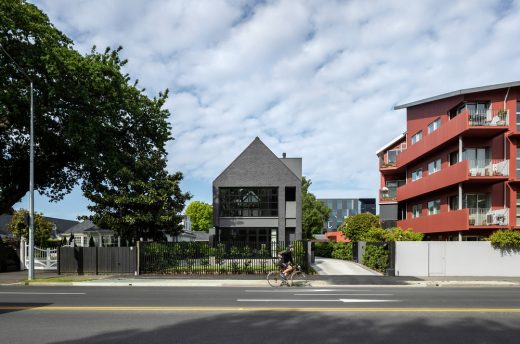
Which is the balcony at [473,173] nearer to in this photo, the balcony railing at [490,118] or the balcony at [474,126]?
the balcony at [474,126]

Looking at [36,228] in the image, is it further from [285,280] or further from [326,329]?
[326,329]

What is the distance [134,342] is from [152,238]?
21.0m

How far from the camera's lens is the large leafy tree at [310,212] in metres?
57.9

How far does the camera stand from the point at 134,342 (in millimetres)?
6938

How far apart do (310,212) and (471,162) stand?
3179cm

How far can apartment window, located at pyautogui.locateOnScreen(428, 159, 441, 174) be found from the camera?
3228cm

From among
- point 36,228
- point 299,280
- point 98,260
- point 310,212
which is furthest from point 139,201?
point 310,212

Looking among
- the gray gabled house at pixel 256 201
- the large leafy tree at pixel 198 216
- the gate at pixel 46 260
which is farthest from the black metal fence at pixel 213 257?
the large leafy tree at pixel 198 216

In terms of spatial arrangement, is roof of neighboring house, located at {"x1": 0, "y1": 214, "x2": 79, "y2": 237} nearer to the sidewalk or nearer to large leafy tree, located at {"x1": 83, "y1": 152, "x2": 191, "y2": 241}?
large leafy tree, located at {"x1": 83, "y1": 152, "x2": 191, "y2": 241}

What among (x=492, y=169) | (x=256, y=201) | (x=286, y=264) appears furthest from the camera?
(x=256, y=201)

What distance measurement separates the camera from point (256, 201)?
34156 mm

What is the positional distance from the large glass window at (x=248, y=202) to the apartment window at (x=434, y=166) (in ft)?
42.2

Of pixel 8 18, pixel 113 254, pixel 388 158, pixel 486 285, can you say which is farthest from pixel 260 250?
pixel 388 158

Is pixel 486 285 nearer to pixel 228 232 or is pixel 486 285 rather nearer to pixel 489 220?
pixel 489 220
